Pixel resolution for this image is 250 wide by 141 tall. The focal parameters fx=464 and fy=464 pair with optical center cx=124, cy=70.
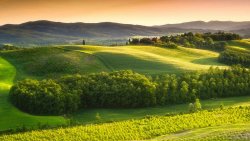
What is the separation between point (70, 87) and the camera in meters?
103

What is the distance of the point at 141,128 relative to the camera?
76.6 metres

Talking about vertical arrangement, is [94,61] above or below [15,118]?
above

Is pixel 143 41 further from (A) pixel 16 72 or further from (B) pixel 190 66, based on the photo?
(A) pixel 16 72

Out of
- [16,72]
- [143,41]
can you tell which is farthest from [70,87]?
[143,41]

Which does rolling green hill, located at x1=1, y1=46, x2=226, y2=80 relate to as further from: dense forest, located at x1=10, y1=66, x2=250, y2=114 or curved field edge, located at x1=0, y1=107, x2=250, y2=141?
curved field edge, located at x1=0, y1=107, x2=250, y2=141

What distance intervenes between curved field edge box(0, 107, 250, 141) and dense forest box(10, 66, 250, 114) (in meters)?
16.2

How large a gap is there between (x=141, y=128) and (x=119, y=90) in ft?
87.7

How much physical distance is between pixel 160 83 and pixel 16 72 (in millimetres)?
44456

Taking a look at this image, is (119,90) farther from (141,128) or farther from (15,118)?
(141,128)

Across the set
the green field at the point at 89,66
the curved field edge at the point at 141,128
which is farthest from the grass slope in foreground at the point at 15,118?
the curved field edge at the point at 141,128

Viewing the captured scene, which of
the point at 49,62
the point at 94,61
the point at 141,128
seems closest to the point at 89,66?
the point at 94,61

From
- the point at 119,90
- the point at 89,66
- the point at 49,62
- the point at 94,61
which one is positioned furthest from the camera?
the point at 94,61

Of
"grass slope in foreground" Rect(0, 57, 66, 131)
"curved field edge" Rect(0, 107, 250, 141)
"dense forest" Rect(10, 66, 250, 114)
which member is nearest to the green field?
"grass slope in foreground" Rect(0, 57, 66, 131)

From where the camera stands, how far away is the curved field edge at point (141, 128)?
2810 inches
